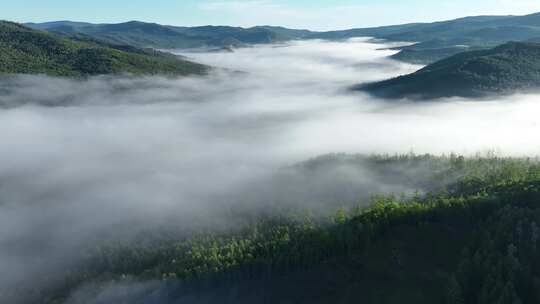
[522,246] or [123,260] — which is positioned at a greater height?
[522,246]

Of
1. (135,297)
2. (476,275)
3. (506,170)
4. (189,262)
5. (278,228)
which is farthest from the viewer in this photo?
(506,170)

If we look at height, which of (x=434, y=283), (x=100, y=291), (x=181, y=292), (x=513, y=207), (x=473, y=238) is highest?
(x=513, y=207)

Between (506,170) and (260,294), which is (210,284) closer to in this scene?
(260,294)

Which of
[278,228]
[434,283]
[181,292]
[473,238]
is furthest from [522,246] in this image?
[181,292]

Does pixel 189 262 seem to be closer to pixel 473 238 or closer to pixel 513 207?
pixel 473 238

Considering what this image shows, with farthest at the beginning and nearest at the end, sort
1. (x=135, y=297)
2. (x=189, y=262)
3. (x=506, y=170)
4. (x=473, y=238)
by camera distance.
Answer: (x=506, y=170), (x=189, y=262), (x=135, y=297), (x=473, y=238)

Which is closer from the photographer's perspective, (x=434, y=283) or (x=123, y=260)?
(x=434, y=283)
